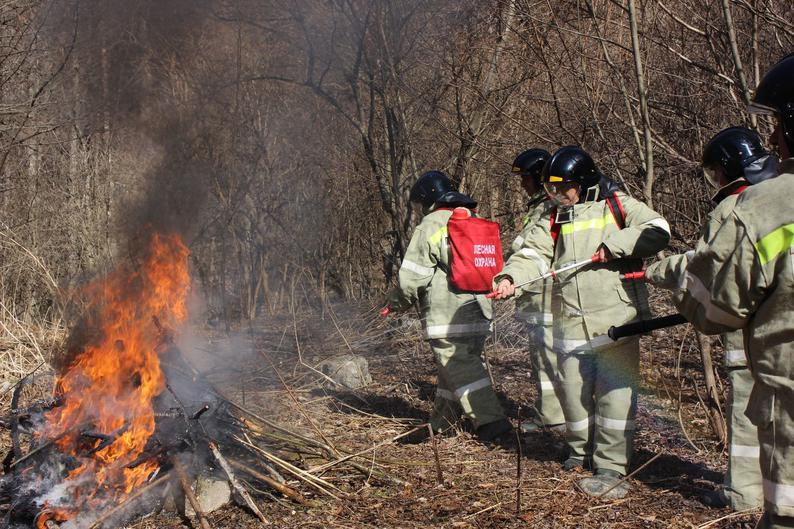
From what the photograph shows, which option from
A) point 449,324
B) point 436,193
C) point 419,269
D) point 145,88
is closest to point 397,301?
point 419,269

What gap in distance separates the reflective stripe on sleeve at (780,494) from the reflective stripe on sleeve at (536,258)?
2.58 m

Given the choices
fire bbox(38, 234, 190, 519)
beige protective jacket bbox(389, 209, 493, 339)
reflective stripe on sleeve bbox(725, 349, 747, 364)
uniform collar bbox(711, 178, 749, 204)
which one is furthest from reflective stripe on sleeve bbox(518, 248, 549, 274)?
fire bbox(38, 234, 190, 519)

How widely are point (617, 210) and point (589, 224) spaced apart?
0.61 feet

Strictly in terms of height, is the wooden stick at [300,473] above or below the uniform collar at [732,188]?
below

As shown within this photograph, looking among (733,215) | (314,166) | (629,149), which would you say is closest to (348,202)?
(314,166)

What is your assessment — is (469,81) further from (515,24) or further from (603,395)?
(603,395)

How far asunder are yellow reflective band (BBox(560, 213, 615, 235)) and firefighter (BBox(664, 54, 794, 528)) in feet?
7.48

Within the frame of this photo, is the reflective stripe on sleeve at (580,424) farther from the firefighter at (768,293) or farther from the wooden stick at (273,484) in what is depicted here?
the firefighter at (768,293)

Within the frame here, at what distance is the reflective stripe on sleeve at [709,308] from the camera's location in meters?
2.20

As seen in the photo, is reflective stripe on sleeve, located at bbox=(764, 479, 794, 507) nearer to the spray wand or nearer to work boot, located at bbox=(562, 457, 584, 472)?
the spray wand

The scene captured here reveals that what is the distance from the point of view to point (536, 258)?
15.4ft

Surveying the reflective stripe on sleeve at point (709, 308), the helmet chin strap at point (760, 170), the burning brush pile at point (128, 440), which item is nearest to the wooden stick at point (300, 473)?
the burning brush pile at point (128, 440)

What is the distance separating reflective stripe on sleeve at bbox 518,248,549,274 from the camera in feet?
15.3

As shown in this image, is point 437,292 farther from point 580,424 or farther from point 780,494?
point 780,494
